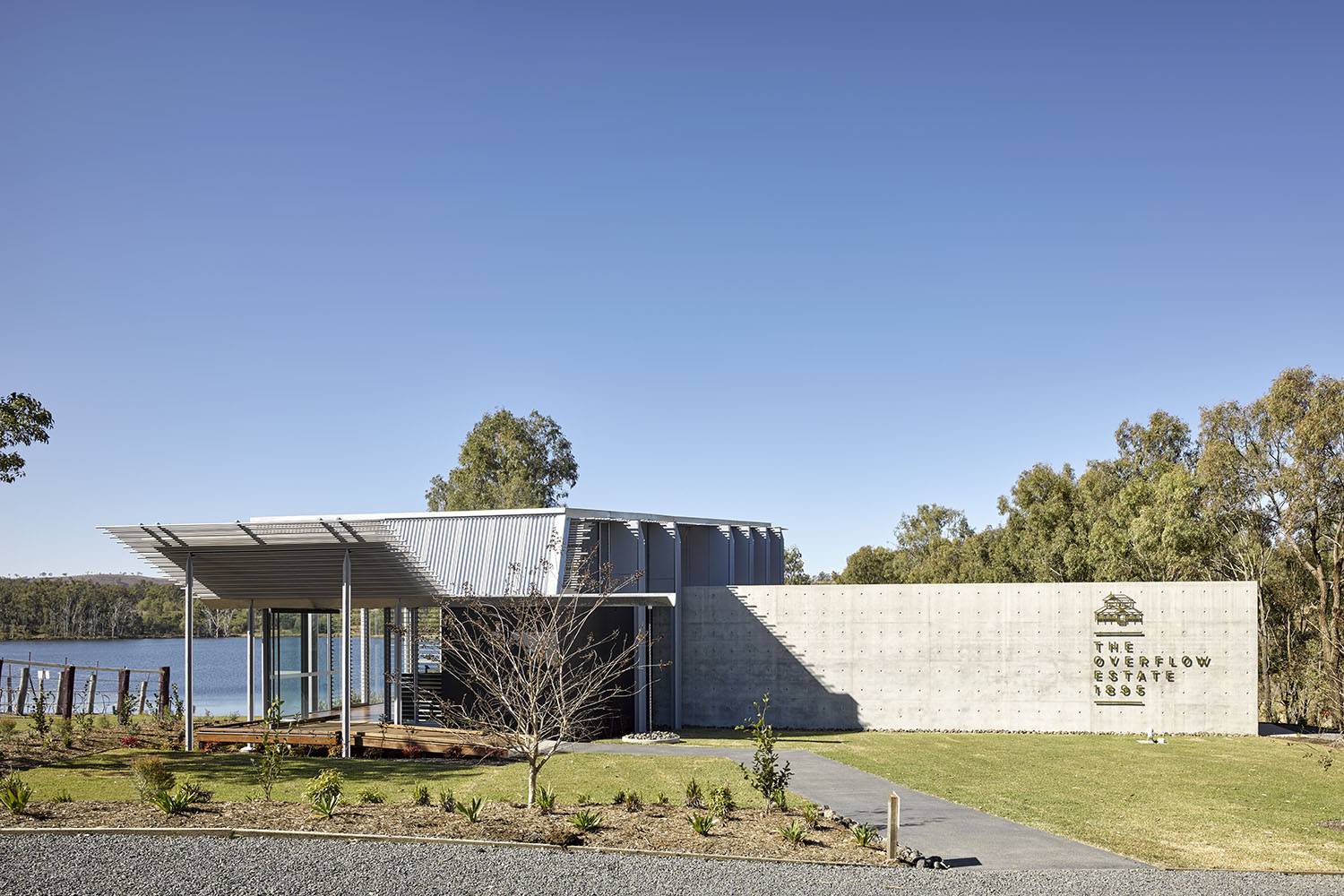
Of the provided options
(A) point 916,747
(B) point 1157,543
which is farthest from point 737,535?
(B) point 1157,543

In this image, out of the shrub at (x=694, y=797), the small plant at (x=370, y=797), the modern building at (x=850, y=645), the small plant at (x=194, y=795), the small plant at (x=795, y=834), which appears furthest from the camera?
the modern building at (x=850, y=645)

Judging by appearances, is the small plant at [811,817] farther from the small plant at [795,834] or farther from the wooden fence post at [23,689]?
the wooden fence post at [23,689]

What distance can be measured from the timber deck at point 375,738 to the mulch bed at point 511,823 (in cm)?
510

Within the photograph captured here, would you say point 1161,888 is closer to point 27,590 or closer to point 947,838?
point 947,838

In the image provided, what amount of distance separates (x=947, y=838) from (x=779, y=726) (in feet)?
39.2

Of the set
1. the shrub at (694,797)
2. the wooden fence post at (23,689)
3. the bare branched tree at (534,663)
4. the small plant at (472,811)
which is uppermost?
the bare branched tree at (534,663)

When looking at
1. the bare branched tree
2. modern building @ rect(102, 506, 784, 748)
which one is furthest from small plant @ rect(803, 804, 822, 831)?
modern building @ rect(102, 506, 784, 748)

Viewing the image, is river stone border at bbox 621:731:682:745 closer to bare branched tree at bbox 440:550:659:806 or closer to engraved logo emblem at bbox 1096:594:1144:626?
bare branched tree at bbox 440:550:659:806

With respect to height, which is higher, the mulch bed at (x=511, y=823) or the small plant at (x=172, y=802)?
the small plant at (x=172, y=802)

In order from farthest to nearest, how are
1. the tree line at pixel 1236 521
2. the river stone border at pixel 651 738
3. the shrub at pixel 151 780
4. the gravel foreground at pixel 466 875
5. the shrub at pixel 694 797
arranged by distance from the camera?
the tree line at pixel 1236 521 → the river stone border at pixel 651 738 → the shrub at pixel 694 797 → the shrub at pixel 151 780 → the gravel foreground at pixel 466 875

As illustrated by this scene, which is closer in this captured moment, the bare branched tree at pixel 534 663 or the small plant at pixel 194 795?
the small plant at pixel 194 795

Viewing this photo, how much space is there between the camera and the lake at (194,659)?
29684mm

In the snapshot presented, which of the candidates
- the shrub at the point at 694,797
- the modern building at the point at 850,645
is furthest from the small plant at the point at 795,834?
the modern building at the point at 850,645

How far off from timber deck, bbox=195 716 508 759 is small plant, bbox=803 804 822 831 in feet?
21.8
